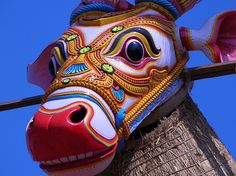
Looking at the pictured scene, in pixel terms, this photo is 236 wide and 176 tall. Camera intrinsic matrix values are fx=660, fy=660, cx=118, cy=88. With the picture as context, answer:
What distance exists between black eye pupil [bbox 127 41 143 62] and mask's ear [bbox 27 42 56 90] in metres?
0.62

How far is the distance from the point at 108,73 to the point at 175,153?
0.42 metres

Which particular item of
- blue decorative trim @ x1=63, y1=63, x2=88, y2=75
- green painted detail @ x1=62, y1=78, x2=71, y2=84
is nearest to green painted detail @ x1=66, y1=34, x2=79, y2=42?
blue decorative trim @ x1=63, y1=63, x2=88, y2=75

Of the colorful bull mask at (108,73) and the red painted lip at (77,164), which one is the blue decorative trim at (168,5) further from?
→ the red painted lip at (77,164)

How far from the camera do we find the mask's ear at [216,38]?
9.41 ft

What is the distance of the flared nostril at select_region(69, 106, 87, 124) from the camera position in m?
2.38

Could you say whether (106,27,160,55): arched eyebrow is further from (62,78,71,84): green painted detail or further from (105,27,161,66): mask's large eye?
(62,78,71,84): green painted detail

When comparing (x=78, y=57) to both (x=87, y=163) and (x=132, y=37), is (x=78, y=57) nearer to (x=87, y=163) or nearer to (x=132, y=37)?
(x=132, y=37)

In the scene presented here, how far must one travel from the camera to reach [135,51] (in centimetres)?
272

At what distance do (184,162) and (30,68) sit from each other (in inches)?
42.1

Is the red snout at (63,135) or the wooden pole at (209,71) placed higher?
the wooden pole at (209,71)

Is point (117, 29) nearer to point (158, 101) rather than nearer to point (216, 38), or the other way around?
point (158, 101)

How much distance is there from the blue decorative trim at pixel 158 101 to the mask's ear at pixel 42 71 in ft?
2.33

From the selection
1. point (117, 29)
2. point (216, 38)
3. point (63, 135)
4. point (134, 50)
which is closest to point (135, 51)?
point (134, 50)

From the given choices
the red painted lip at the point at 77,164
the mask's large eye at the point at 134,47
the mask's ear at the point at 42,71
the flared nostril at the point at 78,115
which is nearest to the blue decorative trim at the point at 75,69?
the mask's large eye at the point at 134,47
